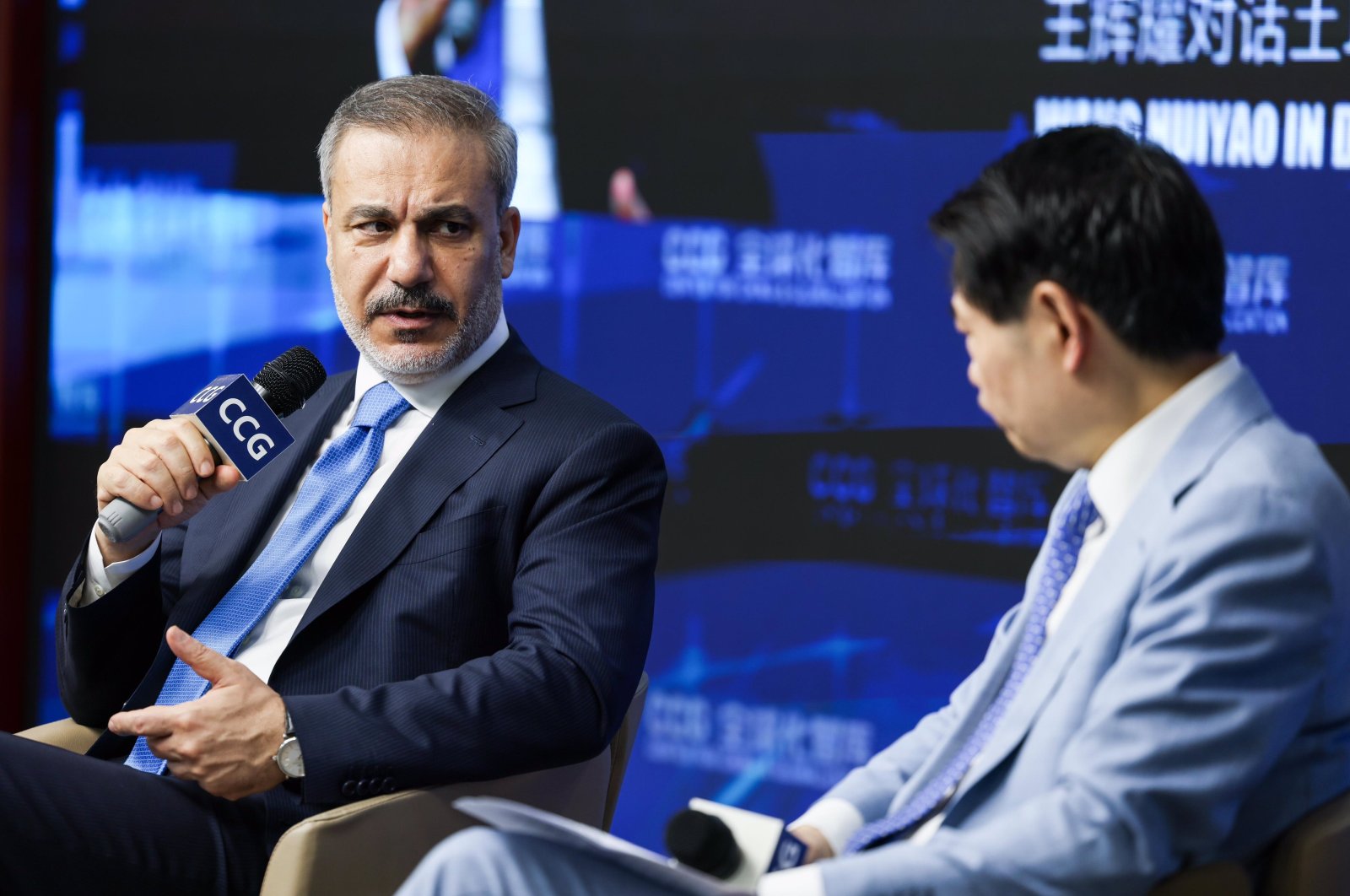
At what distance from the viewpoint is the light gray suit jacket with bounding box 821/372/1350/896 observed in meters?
1.26

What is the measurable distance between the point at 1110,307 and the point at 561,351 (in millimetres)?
2444

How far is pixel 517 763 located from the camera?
191 centimetres

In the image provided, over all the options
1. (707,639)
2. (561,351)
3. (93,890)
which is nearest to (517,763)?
(93,890)

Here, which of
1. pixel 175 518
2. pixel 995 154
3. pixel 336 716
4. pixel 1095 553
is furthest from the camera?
pixel 995 154

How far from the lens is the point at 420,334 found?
223 centimetres

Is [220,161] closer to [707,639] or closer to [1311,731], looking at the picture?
[707,639]

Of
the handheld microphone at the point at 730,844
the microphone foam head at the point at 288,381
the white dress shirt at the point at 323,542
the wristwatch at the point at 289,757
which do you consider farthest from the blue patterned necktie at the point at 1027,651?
the microphone foam head at the point at 288,381

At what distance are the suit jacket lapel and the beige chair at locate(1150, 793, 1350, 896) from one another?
1.18 metres

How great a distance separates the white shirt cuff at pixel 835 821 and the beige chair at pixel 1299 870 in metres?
0.40

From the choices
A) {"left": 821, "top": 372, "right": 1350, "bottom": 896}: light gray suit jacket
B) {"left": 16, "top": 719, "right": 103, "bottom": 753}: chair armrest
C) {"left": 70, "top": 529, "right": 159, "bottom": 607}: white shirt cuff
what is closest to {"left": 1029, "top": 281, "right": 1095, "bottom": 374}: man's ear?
{"left": 821, "top": 372, "right": 1350, "bottom": 896}: light gray suit jacket

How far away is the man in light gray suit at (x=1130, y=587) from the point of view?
126 cm

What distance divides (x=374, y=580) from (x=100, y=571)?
1.52ft

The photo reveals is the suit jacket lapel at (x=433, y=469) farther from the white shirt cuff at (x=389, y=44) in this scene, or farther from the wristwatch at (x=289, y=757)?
the white shirt cuff at (x=389, y=44)

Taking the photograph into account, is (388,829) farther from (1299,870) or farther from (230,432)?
(1299,870)
